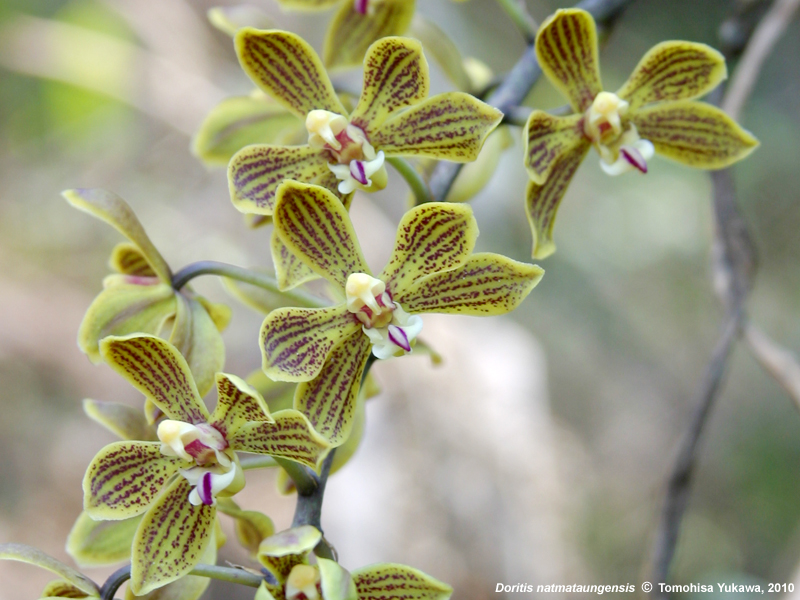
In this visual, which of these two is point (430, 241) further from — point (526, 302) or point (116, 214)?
point (526, 302)

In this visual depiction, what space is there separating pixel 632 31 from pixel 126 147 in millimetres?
2788

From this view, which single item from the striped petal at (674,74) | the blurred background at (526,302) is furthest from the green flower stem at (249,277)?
the blurred background at (526,302)

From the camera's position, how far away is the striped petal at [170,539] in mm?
687

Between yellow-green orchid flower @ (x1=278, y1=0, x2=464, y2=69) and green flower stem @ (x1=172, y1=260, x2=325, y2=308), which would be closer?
green flower stem @ (x1=172, y1=260, x2=325, y2=308)

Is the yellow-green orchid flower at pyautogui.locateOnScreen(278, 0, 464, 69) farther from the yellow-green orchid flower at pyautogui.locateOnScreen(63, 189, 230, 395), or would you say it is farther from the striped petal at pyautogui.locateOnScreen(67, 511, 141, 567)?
the striped petal at pyautogui.locateOnScreen(67, 511, 141, 567)

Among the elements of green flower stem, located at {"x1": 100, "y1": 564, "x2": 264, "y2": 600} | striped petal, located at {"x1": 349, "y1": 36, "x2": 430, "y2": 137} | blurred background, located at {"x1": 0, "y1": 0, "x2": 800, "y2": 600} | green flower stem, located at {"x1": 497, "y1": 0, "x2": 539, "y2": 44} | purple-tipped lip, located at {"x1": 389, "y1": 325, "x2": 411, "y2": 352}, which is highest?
green flower stem, located at {"x1": 497, "y1": 0, "x2": 539, "y2": 44}

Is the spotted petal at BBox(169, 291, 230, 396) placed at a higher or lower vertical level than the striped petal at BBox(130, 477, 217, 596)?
higher

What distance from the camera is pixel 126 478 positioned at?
2.34 feet

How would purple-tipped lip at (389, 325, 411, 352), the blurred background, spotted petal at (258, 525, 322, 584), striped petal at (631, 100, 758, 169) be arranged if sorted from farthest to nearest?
the blurred background, striped petal at (631, 100, 758, 169), purple-tipped lip at (389, 325, 411, 352), spotted petal at (258, 525, 322, 584)

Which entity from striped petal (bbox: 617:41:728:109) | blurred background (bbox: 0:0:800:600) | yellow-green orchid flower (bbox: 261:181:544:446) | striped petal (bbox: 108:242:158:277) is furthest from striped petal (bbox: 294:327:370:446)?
blurred background (bbox: 0:0:800:600)

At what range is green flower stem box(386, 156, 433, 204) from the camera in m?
0.78

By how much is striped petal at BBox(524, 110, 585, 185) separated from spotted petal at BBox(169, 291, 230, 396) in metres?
0.42

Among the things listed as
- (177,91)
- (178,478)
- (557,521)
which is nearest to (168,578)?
(178,478)

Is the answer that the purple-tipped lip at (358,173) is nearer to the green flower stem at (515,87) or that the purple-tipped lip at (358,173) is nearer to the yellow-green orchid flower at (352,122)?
the yellow-green orchid flower at (352,122)
